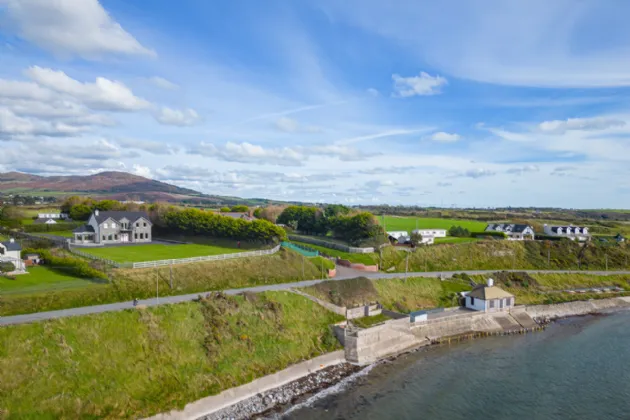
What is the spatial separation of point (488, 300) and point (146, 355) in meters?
41.1

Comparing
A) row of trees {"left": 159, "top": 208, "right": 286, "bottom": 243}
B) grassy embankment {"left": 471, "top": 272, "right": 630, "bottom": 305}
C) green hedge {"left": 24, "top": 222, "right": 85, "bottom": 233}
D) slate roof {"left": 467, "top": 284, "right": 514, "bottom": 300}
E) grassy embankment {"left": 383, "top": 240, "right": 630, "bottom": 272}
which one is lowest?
grassy embankment {"left": 471, "top": 272, "right": 630, "bottom": 305}

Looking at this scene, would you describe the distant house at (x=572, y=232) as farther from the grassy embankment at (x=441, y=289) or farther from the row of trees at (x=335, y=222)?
the row of trees at (x=335, y=222)

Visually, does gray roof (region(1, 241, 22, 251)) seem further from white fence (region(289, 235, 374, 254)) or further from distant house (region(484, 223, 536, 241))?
distant house (region(484, 223, 536, 241))

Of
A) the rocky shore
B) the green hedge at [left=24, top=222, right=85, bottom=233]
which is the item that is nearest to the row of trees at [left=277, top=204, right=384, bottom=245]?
the rocky shore

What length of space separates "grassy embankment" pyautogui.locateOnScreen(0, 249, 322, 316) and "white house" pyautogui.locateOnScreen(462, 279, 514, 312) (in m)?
20.3

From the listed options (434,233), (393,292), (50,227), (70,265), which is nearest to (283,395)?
(393,292)

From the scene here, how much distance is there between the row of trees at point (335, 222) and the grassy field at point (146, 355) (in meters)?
35.7

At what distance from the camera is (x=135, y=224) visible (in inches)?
2857

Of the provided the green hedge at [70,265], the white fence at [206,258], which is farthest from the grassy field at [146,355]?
the white fence at [206,258]

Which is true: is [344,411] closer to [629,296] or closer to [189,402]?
[189,402]

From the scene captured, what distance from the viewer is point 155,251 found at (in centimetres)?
6175

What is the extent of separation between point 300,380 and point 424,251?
45904mm

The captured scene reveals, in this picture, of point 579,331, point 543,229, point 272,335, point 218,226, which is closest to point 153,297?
point 272,335

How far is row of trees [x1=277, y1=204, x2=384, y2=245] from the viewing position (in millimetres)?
76562
